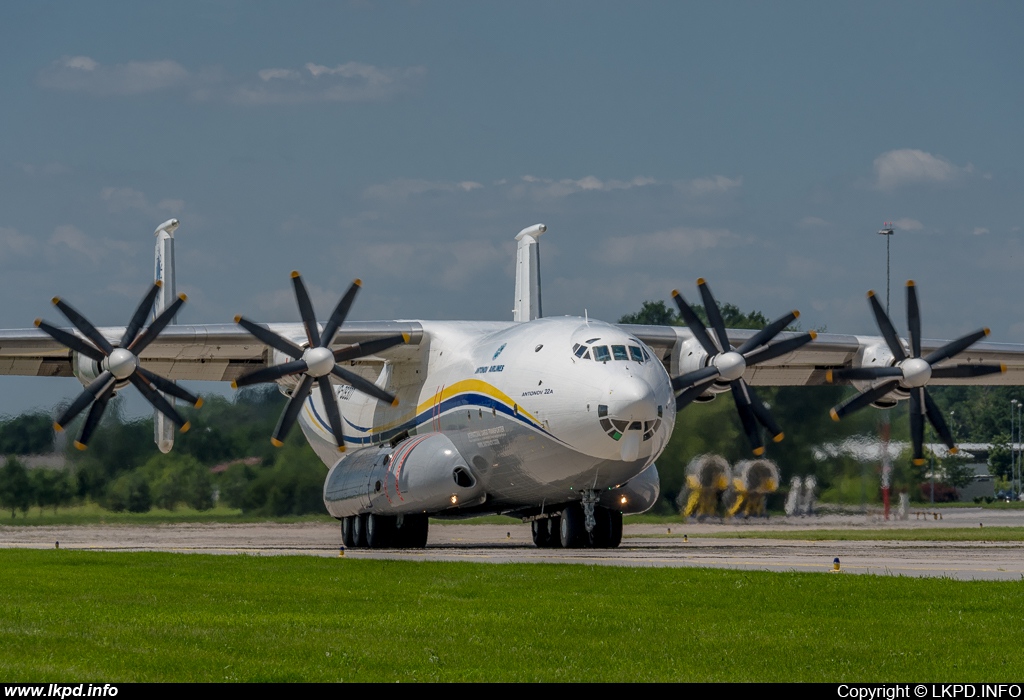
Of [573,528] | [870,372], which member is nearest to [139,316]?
[573,528]

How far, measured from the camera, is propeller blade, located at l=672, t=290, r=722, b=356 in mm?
24516

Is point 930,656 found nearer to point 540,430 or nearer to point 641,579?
point 641,579

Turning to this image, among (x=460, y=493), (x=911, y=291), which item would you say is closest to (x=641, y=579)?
(x=460, y=493)

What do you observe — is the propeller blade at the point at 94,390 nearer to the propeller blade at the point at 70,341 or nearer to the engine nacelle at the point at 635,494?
the propeller blade at the point at 70,341

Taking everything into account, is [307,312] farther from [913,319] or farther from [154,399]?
[913,319]

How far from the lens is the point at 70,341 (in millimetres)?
23969

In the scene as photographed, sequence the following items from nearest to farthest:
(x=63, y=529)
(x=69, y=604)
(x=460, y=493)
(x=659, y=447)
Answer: (x=69, y=604)
(x=659, y=447)
(x=460, y=493)
(x=63, y=529)

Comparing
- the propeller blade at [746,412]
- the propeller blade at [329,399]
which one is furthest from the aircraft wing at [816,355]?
the propeller blade at [329,399]

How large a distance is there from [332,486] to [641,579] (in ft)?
41.7

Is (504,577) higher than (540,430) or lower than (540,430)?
lower

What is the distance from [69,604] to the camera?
41.1 ft

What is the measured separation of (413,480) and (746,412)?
629cm

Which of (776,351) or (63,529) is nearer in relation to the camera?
(776,351)

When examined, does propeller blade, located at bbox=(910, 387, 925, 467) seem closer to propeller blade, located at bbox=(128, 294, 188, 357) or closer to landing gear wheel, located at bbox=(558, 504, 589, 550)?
landing gear wheel, located at bbox=(558, 504, 589, 550)
